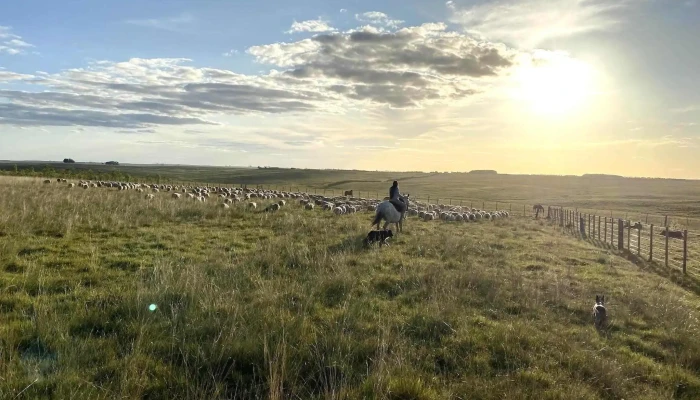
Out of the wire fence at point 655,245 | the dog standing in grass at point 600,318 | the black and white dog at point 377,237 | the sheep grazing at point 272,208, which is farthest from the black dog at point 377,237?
the sheep grazing at point 272,208

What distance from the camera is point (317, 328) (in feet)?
22.4

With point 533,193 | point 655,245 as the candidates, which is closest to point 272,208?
point 655,245

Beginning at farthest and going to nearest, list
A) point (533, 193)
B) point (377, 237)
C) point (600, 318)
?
point (533, 193) < point (377, 237) < point (600, 318)

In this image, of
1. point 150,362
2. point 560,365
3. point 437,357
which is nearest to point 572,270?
point 560,365

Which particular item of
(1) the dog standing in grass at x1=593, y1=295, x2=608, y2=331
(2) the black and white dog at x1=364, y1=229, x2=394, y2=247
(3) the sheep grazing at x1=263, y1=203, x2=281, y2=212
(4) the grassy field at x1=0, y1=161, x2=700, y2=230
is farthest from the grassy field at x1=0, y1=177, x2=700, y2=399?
(4) the grassy field at x1=0, y1=161, x2=700, y2=230

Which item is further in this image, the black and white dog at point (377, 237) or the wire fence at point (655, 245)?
the wire fence at point (655, 245)

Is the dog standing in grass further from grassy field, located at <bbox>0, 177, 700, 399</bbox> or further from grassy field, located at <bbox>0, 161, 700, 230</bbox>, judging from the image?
grassy field, located at <bbox>0, 161, 700, 230</bbox>

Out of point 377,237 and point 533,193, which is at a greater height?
point 533,193

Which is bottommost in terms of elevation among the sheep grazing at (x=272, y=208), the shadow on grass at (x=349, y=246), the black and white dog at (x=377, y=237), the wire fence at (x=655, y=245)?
the wire fence at (x=655, y=245)

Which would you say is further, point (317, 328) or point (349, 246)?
point (349, 246)

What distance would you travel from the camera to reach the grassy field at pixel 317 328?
16.9 ft

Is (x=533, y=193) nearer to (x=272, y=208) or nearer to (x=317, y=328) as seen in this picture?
(x=272, y=208)

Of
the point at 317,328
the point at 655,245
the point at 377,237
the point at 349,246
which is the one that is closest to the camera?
the point at 317,328

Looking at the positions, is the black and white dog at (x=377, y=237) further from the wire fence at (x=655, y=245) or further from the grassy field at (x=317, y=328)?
the wire fence at (x=655, y=245)
